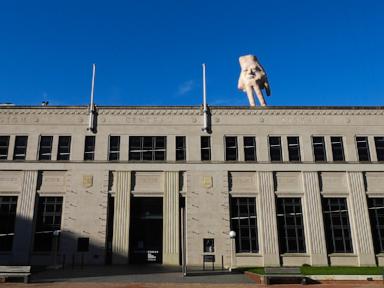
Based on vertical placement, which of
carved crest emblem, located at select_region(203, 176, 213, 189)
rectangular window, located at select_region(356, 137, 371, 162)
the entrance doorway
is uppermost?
rectangular window, located at select_region(356, 137, 371, 162)

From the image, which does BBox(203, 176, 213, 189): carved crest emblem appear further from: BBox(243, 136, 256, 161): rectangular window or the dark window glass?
the dark window glass

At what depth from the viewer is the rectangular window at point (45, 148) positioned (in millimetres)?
34656

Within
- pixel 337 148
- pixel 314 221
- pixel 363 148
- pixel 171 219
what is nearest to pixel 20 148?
pixel 171 219

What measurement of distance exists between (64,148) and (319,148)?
2209 cm

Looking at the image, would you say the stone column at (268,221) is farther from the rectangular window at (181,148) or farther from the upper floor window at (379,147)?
the upper floor window at (379,147)

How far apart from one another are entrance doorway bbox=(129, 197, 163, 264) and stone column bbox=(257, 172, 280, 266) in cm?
831

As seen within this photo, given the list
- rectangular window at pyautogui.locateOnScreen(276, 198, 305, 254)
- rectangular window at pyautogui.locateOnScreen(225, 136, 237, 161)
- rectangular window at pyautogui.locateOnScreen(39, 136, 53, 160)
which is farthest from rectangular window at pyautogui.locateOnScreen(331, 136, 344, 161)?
rectangular window at pyautogui.locateOnScreen(39, 136, 53, 160)

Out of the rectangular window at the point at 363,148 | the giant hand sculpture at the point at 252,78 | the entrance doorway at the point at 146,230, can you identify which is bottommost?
the entrance doorway at the point at 146,230

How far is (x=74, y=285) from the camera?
19.3 metres

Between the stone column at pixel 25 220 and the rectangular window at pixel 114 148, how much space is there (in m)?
6.36

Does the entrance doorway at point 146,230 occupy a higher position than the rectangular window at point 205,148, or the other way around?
the rectangular window at point 205,148

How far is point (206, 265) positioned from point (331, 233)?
10660 mm

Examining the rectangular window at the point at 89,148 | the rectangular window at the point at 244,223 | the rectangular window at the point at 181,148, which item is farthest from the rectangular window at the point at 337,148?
the rectangular window at the point at 89,148

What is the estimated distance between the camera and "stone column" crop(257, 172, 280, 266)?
32469mm
